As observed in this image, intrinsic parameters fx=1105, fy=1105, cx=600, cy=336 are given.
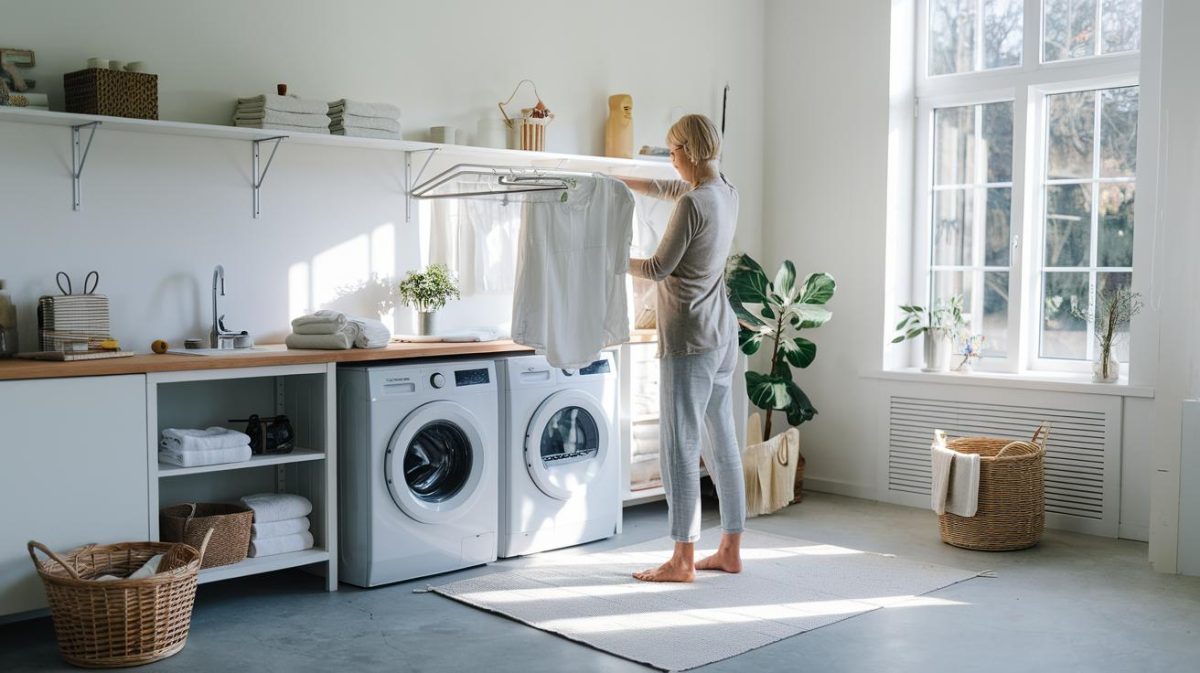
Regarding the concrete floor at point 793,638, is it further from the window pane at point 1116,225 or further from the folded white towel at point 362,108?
the folded white towel at point 362,108

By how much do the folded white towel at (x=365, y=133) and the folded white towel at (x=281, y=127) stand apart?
2.3 inches

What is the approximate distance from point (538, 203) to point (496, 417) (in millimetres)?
850

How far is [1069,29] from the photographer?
508 centimetres

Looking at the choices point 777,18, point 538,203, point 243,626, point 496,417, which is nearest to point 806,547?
point 496,417

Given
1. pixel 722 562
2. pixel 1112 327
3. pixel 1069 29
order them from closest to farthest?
pixel 722 562 < pixel 1112 327 < pixel 1069 29

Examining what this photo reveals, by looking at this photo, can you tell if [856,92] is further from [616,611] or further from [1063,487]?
[616,611]

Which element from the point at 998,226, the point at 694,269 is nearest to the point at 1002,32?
the point at 998,226

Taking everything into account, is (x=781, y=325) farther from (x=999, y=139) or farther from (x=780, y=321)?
(x=999, y=139)

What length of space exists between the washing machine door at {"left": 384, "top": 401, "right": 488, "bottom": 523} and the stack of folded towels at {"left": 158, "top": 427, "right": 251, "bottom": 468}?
1.63ft

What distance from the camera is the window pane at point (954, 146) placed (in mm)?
5449

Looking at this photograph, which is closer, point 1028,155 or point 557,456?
point 557,456

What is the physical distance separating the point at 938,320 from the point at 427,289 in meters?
2.57

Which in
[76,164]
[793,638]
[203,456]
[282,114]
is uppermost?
[282,114]

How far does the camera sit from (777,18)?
5988 millimetres
